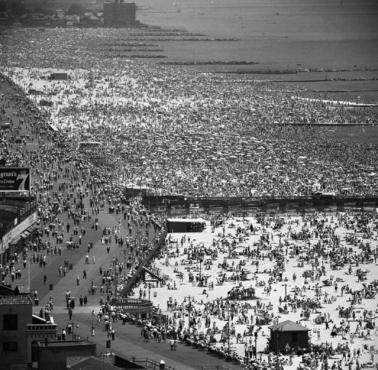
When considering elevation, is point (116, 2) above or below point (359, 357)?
above

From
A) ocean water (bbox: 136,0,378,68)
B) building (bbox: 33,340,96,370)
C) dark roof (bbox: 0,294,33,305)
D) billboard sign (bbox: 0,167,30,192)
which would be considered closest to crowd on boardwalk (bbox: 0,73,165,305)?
billboard sign (bbox: 0,167,30,192)

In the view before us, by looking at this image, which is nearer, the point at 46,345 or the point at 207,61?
the point at 46,345

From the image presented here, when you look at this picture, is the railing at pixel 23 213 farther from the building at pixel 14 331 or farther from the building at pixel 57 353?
the building at pixel 57 353

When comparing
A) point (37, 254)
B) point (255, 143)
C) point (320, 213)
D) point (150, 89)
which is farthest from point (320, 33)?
point (37, 254)

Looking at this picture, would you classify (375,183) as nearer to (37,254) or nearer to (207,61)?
(37,254)

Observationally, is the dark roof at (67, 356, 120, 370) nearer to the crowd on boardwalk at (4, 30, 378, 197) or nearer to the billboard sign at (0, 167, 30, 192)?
the billboard sign at (0, 167, 30, 192)

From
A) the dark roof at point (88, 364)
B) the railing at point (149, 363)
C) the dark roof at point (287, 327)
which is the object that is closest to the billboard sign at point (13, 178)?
the dark roof at point (287, 327)

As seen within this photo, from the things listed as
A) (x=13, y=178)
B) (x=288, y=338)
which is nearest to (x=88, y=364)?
(x=288, y=338)
